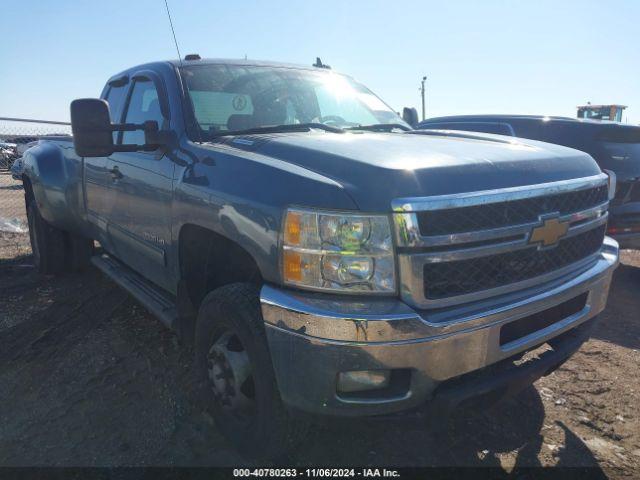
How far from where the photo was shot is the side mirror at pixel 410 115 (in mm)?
4375

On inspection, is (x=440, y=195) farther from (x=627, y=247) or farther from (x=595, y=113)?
(x=595, y=113)

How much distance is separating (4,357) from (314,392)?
2898mm

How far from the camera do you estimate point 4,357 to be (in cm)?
371

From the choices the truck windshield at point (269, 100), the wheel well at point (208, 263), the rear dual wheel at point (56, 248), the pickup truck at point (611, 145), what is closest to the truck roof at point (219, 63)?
the truck windshield at point (269, 100)

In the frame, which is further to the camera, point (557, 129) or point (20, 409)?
point (557, 129)

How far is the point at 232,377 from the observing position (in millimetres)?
2426

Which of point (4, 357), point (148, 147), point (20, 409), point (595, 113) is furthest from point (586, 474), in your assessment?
point (595, 113)

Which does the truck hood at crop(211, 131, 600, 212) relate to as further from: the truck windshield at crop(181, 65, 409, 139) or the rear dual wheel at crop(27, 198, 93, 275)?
the rear dual wheel at crop(27, 198, 93, 275)

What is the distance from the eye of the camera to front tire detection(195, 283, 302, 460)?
2.19 meters

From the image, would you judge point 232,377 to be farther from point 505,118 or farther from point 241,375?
point 505,118

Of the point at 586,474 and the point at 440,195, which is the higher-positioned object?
the point at 440,195

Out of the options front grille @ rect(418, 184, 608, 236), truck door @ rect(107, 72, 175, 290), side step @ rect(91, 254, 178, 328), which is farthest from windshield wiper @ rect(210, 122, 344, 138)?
front grille @ rect(418, 184, 608, 236)

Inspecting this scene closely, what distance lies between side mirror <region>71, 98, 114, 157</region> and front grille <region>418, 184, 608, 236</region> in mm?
1872

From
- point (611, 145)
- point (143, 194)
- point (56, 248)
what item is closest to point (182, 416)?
point (143, 194)
